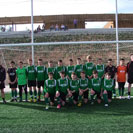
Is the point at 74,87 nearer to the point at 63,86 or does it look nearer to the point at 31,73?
the point at 63,86

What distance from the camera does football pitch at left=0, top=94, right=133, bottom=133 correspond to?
4.20 metres

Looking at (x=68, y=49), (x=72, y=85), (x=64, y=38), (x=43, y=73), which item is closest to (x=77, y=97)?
(x=72, y=85)

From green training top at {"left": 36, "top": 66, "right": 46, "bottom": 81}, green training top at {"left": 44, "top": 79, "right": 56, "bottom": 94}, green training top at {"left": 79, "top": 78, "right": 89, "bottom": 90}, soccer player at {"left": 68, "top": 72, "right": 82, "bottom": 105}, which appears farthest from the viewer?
green training top at {"left": 36, "top": 66, "right": 46, "bottom": 81}

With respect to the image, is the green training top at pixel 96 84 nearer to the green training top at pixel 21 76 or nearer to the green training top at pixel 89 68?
the green training top at pixel 89 68

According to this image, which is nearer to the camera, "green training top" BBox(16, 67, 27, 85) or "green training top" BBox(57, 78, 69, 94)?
"green training top" BBox(57, 78, 69, 94)

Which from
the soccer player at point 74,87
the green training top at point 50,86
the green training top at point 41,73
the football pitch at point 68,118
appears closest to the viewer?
the football pitch at point 68,118

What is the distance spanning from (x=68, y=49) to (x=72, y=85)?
328 inches

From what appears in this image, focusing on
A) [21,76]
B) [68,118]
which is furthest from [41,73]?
[68,118]

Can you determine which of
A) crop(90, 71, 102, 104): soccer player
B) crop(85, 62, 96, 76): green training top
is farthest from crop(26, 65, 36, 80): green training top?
crop(90, 71, 102, 104): soccer player

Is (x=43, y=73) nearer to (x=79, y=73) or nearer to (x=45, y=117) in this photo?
(x=79, y=73)

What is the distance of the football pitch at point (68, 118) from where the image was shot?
13.8ft

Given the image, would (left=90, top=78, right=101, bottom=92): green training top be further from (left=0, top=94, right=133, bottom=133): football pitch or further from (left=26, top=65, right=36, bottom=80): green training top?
(left=26, top=65, right=36, bottom=80): green training top

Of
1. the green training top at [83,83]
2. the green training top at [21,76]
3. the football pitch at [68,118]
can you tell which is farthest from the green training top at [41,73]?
the green training top at [83,83]

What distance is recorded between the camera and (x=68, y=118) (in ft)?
16.4
